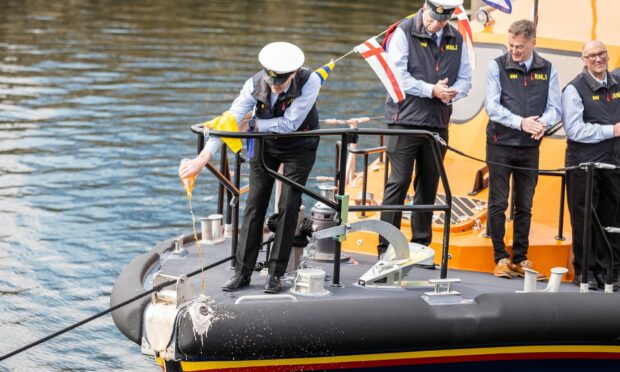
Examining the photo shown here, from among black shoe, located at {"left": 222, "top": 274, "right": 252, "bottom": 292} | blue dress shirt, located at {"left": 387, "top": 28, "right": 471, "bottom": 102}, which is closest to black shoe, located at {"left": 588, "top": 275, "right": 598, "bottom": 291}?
blue dress shirt, located at {"left": 387, "top": 28, "right": 471, "bottom": 102}

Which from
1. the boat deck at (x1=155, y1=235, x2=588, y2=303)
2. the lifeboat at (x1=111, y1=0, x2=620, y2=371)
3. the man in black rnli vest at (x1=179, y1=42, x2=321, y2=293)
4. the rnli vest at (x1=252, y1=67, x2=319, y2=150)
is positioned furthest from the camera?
the boat deck at (x1=155, y1=235, x2=588, y2=303)

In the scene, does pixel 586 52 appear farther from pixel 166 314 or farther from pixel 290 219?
pixel 166 314

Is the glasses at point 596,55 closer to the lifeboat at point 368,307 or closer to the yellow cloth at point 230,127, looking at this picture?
the lifeboat at point 368,307

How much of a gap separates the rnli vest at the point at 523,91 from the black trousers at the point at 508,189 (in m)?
0.08

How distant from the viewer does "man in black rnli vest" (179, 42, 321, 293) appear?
5750 mm

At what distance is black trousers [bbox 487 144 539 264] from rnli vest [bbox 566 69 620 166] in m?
0.35

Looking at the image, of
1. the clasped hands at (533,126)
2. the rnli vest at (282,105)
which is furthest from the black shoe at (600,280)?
the rnli vest at (282,105)

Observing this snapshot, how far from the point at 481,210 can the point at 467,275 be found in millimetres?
727

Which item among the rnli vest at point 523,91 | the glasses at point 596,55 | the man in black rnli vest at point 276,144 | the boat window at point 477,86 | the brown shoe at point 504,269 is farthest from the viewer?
the boat window at point 477,86

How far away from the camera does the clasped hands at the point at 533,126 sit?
6707mm

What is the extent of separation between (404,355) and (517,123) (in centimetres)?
178

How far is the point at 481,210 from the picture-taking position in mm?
7547

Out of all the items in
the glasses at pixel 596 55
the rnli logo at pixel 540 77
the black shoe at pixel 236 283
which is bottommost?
the black shoe at pixel 236 283

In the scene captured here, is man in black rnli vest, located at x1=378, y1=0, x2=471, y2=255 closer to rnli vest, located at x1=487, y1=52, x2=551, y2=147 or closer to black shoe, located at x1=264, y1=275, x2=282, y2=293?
rnli vest, located at x1=487, y1=52, x2=551, y2=147
